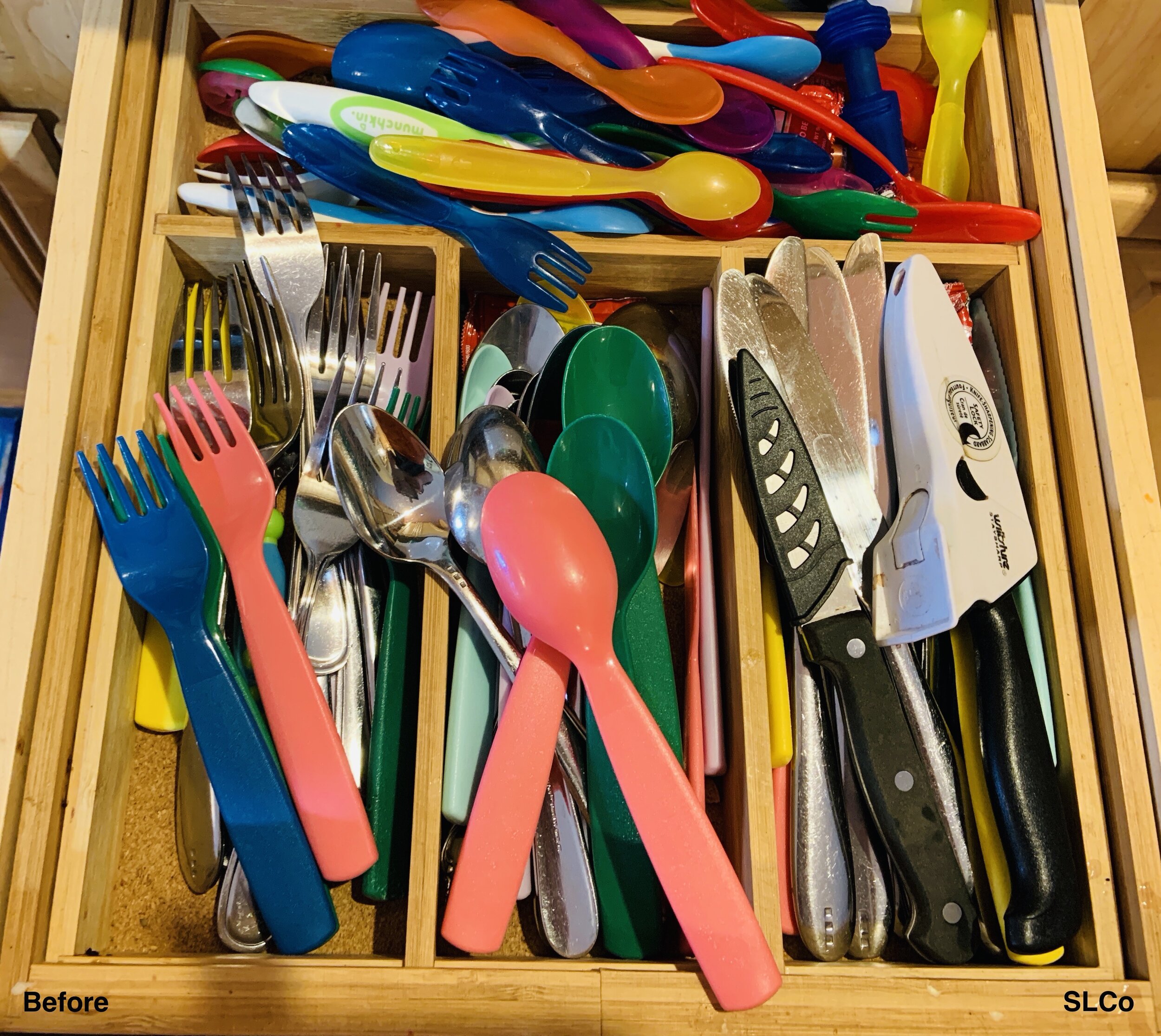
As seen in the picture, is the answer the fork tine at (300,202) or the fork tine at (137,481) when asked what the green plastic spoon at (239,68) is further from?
the fork tine at (137,481)

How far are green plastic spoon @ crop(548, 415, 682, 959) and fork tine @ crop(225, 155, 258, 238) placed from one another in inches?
11.4

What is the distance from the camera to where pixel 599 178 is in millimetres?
640

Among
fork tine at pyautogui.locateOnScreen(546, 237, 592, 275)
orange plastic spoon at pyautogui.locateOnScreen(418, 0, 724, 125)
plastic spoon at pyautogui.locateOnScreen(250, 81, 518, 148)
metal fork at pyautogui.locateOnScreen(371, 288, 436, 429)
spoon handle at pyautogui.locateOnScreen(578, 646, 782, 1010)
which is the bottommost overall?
spoon handle at pyautogui.locateOnScreen(578, 646, 782, 1010)

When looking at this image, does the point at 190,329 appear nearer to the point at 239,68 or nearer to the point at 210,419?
the point at 210,419

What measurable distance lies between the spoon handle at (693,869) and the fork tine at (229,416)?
0.33m

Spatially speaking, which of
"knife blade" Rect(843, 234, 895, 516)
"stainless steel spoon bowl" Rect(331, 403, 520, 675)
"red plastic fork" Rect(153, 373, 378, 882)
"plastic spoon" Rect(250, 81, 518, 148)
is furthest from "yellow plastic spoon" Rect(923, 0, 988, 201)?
"red plastic fork" Rect(153, 373, 378, 882)


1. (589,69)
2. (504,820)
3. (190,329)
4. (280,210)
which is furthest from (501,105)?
(504,820)

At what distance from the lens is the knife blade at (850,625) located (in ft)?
1.70

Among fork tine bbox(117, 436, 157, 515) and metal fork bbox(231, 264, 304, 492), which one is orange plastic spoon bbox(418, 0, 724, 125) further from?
fork tine bbox(117, 436, 157, 515)

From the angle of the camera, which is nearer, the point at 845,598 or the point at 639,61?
the point at 845,598

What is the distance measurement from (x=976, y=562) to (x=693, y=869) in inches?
10.5

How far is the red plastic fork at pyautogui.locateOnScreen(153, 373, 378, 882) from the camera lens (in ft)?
1.68

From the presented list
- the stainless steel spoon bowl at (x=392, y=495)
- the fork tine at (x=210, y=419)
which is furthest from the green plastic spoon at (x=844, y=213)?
the fork tine at (x=210, y=419)

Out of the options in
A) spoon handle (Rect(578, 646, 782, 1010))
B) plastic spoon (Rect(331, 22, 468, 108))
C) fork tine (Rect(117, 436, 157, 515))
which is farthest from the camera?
plastic spoon (Rect(331, 22, 468, 108))
